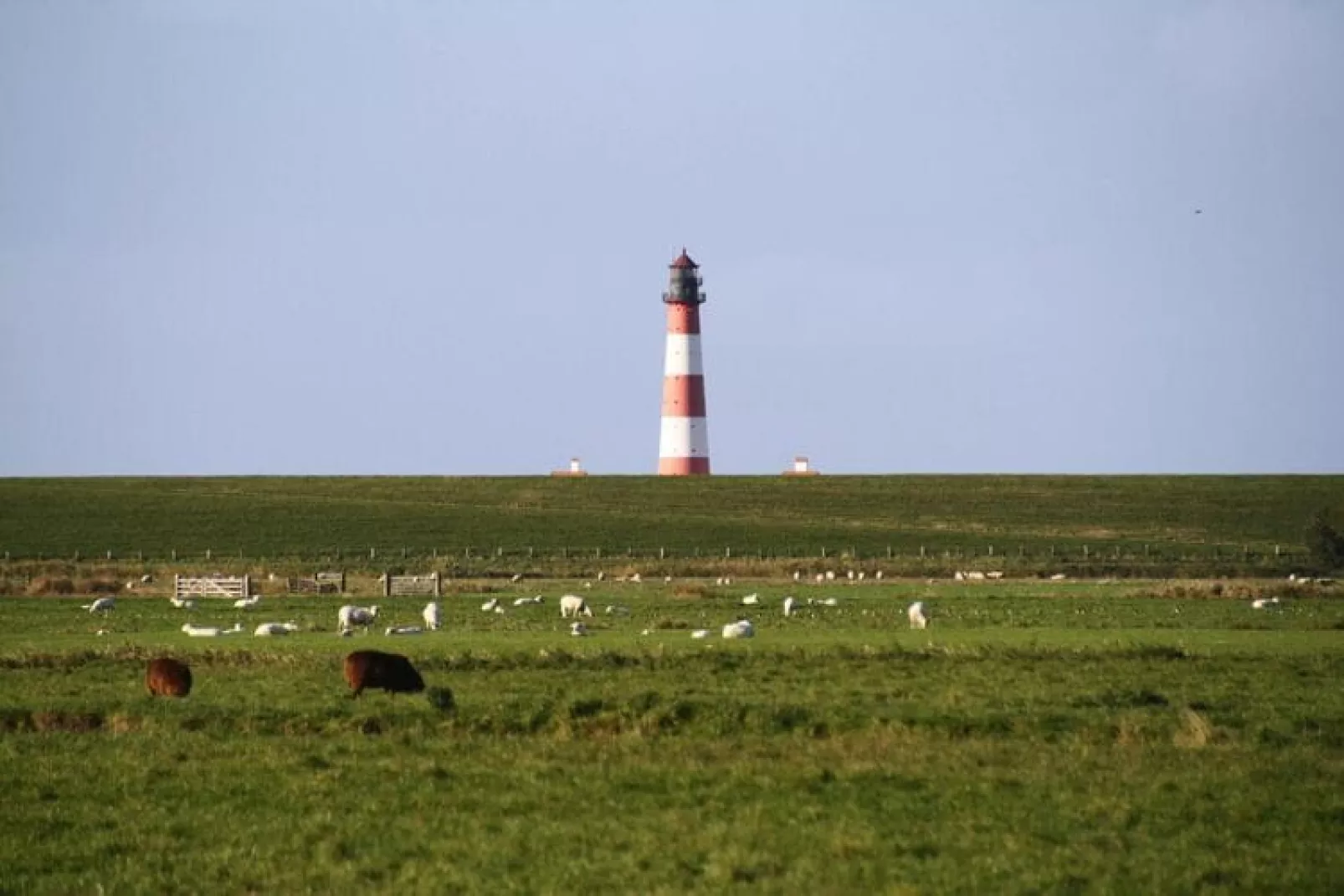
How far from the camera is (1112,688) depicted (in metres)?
28.2

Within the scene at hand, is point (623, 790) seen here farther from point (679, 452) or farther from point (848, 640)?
point (679, 452)

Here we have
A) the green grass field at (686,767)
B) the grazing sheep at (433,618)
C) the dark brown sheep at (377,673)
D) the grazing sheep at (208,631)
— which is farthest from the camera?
the grazing sheep at (433,618)

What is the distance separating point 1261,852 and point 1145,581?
5169 cm

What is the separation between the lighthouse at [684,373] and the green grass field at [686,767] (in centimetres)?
7637

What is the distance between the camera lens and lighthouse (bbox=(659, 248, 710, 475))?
11406 cm

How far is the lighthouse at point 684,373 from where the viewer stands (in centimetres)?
11406

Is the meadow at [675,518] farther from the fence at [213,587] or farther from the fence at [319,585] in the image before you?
the fence at [213,587]

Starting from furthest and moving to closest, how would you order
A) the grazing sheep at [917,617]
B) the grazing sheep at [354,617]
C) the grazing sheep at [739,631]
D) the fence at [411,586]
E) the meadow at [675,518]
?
the meadow at [675,518]
the fence at [411,586]
the grazing sheep at [917,617]
the grazing sheep at [354,617]
the grazing sheep at [739,631]

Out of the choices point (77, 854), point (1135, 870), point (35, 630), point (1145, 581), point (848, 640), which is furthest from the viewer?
point (1145, 581)

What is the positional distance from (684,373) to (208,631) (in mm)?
73998

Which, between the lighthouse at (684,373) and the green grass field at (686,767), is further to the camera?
the lighthouse at (684,373)

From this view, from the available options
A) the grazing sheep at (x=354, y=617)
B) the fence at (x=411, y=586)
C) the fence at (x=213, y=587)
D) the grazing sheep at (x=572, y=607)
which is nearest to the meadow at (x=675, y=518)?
the fence at (x=411, y=586)

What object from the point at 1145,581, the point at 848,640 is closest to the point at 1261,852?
the point at 848,640

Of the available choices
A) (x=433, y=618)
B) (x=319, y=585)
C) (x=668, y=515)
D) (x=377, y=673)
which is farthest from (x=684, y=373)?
(x=377, y=673)
